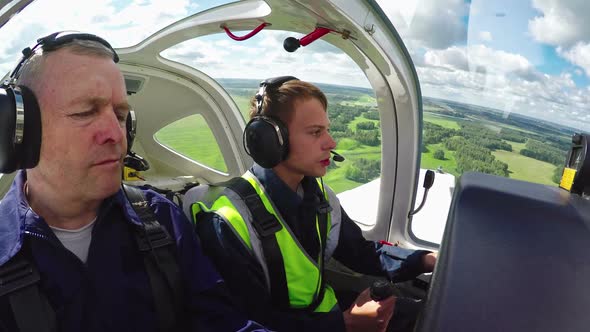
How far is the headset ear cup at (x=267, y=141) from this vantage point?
1.58 metres

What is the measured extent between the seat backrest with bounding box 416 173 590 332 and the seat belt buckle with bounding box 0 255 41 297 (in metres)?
0.88

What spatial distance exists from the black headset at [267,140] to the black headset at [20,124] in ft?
2.48

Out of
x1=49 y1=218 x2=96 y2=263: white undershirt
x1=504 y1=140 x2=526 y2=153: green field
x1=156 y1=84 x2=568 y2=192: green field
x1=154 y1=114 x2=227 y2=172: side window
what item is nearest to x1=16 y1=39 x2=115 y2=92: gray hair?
x1=49 y1=218 x2=96 y2=263: white undershirt

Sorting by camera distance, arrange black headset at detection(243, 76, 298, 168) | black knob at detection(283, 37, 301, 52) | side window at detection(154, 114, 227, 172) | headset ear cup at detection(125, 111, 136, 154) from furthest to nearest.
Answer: side window at detection(154, 114, 227, 172), black knob at detection(283, 37, 301, 52), black headset at detection(243, 76, 298, 168), headset ear cup at detection(125, 111, 136, 154)

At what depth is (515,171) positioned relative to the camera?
1852mm

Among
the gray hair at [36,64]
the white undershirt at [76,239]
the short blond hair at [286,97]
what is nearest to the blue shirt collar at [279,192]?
the short blond hair at [286,97]

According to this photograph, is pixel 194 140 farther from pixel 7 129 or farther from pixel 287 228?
pixel 7 129

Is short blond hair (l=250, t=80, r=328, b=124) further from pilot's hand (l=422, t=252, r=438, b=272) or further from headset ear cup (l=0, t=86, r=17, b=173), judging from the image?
headset ear cup (l=0, t=86, r=17, b=173)

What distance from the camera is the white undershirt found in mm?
1079

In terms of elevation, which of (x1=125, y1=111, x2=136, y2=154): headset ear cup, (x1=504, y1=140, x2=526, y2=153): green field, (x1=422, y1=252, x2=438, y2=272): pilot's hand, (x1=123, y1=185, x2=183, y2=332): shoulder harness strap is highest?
(x1=504, y1=140, x2=526, y2=153): green field

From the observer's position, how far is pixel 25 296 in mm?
928

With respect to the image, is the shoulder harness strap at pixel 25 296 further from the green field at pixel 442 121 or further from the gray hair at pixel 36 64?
the green field at pixel 442 121

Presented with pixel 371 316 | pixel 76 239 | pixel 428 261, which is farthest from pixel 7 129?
pixel 428 261

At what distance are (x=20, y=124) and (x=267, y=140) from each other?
0.84 meters
